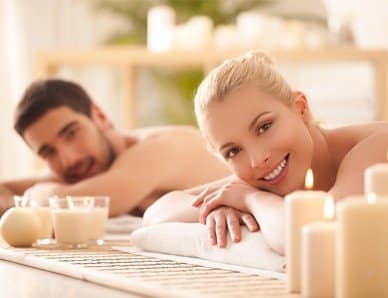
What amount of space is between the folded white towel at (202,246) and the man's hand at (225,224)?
11 mm

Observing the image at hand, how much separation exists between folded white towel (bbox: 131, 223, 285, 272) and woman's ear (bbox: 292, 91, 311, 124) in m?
0.31

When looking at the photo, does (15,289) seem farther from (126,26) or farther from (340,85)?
(126,26)

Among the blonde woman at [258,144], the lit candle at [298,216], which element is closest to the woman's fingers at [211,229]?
the blonde woman at [258,144]

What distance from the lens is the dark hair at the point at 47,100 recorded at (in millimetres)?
3068

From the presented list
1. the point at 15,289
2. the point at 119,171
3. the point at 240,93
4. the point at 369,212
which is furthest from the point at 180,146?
the point at 369,212

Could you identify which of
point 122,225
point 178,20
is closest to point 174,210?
point 122,225

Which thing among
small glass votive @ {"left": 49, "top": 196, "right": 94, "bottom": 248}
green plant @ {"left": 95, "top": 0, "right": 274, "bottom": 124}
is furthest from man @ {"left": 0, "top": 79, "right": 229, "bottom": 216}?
green plant @ {"left": 95, "top": 0, "right": 274, "bottom": 124}

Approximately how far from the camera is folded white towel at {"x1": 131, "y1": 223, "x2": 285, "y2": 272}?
5.35 ft

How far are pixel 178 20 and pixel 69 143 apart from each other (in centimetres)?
274

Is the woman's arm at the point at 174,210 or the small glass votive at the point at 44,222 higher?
the woman's arm at the point at 174,210

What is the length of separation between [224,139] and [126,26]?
13.7 feet

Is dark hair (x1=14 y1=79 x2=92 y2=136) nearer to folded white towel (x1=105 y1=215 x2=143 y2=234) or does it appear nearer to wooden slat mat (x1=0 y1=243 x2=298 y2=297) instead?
folded white towel (x1=105 y1=215 x2=143 y2=234)

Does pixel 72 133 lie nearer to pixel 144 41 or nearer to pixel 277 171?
pixel 277 171

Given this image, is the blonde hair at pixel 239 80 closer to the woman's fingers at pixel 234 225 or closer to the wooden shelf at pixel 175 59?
the woman's fingers at pixel 234 225
